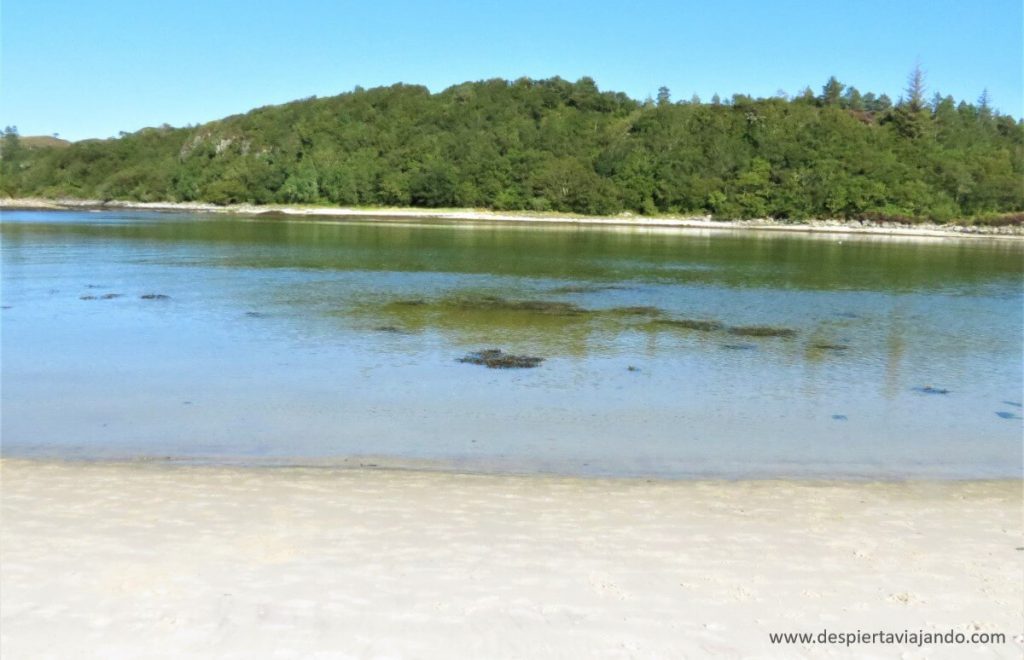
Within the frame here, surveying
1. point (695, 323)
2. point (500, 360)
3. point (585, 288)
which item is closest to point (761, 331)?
point (695, 323)

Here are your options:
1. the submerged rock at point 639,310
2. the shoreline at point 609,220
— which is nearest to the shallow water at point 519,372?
the submerged rock at point 639,310

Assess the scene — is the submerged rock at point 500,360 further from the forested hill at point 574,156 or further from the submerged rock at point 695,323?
the forested hill at point 574,156

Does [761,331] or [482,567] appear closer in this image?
[482,567]

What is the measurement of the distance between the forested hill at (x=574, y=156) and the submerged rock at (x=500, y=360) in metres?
84.7

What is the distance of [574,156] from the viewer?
12031cm

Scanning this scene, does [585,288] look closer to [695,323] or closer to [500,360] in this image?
[695,323]

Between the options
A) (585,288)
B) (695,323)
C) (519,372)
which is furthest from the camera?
(585,288)

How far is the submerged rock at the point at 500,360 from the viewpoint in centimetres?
1287

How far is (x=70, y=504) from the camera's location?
594 cm

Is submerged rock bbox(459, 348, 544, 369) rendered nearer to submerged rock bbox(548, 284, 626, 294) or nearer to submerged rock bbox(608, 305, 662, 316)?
submerged rock bbox(608, 305, 662, 316)

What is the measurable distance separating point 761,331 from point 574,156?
106m

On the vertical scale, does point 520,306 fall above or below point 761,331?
above

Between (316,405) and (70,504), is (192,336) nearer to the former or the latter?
(316,405)

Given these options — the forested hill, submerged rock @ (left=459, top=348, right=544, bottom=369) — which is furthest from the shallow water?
the forested hill
